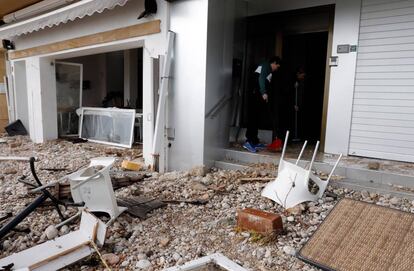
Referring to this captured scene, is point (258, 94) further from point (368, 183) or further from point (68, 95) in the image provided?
point (68, 95)

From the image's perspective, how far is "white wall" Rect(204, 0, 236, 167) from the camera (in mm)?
4207

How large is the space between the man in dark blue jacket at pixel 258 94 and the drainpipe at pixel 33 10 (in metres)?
4.16

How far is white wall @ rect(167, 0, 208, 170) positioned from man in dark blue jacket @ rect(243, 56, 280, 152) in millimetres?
951

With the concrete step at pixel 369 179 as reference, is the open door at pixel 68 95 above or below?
above

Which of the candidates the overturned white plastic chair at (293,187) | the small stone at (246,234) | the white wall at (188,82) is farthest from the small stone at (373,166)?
the white wall at (188,82)

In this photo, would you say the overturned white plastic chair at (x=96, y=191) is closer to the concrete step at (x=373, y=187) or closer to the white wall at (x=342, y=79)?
the concrete step at (x=373, y=187)

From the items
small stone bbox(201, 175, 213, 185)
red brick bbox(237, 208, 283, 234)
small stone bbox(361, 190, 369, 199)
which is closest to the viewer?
red brick bbox(237, 208, 283, 234)

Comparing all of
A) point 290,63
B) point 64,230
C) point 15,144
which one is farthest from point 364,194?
point 15,144

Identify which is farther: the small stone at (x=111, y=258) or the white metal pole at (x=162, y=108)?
the white metal pole at (x=162, y=108)

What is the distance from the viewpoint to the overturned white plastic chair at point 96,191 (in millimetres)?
2734

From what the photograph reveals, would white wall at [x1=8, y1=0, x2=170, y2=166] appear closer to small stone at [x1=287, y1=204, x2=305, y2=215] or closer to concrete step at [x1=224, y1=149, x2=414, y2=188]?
concrete step at [x1=224, y1=149, x2=414, y2=188]

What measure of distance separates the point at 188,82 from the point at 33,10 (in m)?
5.15

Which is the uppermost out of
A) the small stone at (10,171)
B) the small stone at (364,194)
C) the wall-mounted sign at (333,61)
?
the wall-mounted sign at (333,61)

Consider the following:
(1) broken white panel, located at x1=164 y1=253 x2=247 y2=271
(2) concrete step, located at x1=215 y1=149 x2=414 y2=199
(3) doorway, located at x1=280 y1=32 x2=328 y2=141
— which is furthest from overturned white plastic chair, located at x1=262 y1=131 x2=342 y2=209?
(3) doorway, located at x1=280 y1=32 x2=328 y2=141
